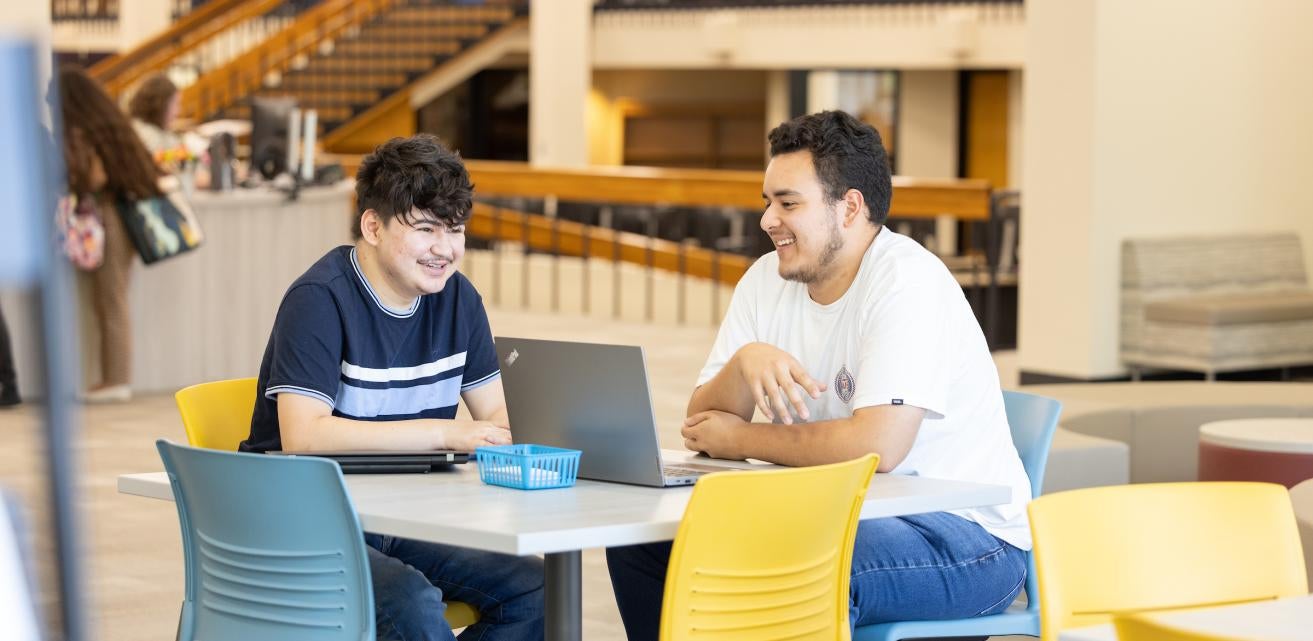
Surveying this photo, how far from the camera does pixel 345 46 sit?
59.1 ft

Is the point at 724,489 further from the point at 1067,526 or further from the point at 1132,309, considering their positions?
the point at 1132,309

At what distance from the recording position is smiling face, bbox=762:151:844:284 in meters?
2.97

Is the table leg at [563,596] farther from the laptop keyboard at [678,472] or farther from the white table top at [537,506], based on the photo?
the laptop keyboard at [678,472]

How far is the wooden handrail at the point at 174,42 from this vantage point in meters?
16.2

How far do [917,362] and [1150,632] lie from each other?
114cm

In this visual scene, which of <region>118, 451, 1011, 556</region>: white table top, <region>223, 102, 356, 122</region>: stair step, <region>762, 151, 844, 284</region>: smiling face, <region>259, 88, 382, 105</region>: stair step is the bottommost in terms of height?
<region>118, 451, 1011, 556</region>: white table top

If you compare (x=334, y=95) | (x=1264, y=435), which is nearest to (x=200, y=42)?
(x=334, y=95)

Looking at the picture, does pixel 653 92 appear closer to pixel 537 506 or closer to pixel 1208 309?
pixel 1208 309

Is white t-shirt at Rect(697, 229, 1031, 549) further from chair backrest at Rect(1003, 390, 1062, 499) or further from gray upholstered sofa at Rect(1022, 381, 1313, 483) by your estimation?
gray upholstered sofa at Rect(1022, 381, 1313, 483)

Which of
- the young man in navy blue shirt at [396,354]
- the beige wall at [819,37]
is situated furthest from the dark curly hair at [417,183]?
the beige wall at [819,37]

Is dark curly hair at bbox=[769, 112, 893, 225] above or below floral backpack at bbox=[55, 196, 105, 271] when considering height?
above

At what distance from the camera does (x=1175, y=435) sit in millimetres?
6332

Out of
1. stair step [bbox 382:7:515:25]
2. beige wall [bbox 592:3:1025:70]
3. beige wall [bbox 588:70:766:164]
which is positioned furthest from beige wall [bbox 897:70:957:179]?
stair step [bbox 382:7:515:25]

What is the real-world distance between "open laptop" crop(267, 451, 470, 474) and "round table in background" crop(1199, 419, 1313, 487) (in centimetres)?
289
